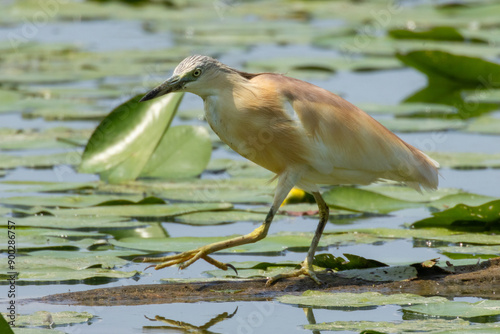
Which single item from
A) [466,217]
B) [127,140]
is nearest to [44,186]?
[127,140]

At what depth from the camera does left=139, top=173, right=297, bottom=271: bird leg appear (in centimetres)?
471

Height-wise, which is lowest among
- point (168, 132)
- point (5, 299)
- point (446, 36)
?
point (5, 299)

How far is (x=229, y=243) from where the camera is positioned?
4.72 m

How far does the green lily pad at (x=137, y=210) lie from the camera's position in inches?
237

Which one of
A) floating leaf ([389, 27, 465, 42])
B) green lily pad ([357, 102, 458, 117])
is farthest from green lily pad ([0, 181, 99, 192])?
floating leaf ([389, 27, 465, 42])

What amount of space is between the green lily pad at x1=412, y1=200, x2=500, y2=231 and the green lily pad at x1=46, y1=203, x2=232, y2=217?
1409 millimetres

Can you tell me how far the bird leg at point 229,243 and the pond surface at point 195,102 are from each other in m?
0.22

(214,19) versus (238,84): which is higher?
(214,19)

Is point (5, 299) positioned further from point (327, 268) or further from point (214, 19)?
point (214, 19)

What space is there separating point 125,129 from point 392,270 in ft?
9.32

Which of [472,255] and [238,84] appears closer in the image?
[238,84]

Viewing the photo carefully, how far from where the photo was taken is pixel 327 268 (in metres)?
5.14

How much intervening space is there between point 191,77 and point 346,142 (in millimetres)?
971

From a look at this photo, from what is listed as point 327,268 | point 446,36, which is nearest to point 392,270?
point 327,268
